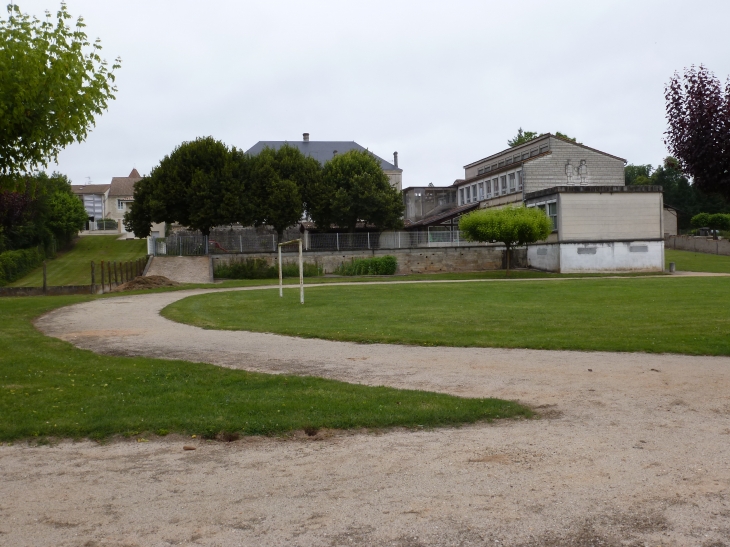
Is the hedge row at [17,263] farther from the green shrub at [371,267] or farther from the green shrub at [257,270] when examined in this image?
the green shrub at [371,267]

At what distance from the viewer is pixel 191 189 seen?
54.7m

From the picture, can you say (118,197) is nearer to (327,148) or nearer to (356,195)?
(327,148)

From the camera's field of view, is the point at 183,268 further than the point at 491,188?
No

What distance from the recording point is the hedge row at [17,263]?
53.6 m

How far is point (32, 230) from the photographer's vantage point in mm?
66438

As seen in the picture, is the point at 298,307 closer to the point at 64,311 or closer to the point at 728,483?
the point at 64,311

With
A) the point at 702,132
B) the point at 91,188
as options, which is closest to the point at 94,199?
the point at 91,188

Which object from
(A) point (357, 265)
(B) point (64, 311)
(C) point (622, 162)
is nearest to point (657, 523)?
(B) point (64, 311)

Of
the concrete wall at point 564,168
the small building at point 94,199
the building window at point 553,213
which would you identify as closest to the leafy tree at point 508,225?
the building window at point 553,213

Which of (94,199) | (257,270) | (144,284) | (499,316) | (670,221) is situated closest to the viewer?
(499,316)

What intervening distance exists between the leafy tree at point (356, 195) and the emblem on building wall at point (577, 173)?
626 inches

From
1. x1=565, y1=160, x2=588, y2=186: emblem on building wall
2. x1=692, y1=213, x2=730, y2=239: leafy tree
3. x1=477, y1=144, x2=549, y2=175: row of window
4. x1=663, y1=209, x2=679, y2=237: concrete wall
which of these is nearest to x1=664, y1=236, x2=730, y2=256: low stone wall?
x1=692, y1=213, x2=730, y2=239: leafy tree

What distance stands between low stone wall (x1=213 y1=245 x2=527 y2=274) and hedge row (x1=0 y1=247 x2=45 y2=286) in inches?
688

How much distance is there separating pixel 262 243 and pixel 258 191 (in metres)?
4.45
